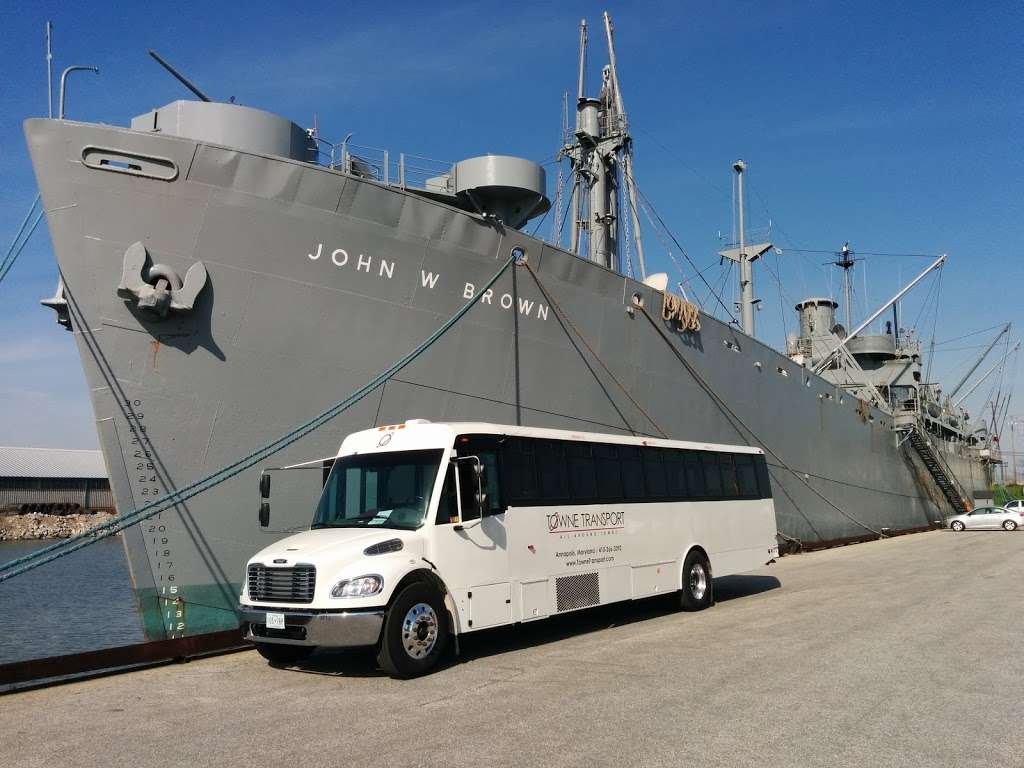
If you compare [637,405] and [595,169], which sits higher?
[595,169]

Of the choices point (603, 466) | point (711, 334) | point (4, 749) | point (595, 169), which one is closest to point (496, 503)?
point (603, 466)

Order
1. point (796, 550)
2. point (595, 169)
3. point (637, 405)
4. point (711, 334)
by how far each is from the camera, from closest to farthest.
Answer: point (637, 405), point (711, 334), point (595, 169), point (796, 550)

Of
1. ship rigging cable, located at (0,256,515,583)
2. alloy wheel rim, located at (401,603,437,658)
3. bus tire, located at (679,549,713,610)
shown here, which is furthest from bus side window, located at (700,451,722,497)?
alloy wheel rim, located at (401,603,437,658)

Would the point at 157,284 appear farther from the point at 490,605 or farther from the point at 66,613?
the point at 66,613

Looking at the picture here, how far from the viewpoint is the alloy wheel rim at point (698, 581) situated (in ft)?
41.6

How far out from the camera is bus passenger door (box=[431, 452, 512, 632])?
28.2 feet

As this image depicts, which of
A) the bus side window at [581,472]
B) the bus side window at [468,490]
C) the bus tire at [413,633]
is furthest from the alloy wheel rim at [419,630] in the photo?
the bus side window at [581,472]

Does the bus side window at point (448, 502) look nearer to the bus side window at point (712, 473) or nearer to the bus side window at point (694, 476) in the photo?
the bus side window at point (694, 476)

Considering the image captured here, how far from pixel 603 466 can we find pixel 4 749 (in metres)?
7.37

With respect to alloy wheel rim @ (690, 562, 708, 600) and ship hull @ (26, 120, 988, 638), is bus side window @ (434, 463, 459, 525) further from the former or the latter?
alloy wheel rim @ (690, 562, 708, 600)

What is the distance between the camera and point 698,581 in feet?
42.0

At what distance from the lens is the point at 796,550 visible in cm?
2319

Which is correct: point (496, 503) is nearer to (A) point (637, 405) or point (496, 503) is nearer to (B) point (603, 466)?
(B) point (603, 466)

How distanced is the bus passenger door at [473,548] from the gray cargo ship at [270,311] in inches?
123
